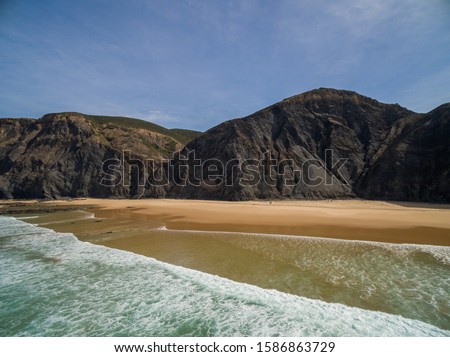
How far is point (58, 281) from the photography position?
8484 millimetres

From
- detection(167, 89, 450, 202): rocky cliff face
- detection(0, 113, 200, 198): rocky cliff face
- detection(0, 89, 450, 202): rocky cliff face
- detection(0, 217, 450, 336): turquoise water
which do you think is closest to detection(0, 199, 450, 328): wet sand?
detection(0, 217, 450, 336): turquoise water

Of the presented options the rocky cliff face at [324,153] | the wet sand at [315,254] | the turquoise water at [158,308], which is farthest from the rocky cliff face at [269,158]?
the turquoise water at [158,308]

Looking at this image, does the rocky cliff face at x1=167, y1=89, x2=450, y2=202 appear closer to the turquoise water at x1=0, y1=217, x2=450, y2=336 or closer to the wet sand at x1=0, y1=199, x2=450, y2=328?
the wet sand at x1=0, y1=199, x2=450, y2=328

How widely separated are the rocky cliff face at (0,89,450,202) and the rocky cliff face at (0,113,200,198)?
0.90ft

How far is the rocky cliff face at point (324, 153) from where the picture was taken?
3947cm

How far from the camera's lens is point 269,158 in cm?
4925

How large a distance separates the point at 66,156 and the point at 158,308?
235 ft

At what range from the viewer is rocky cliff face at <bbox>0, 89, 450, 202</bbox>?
Result: 40.8 meters

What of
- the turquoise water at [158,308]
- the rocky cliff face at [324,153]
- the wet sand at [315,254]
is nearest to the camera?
the turquoise water at [158,308]

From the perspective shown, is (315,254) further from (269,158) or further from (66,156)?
(66,156)

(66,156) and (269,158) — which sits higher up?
(66,156)

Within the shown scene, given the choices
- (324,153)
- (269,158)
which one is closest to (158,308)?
(269,158)

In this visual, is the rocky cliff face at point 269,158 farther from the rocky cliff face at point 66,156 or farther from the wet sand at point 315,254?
the wet sand at point 315,254

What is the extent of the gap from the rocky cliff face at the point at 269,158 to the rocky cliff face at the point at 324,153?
19cm
